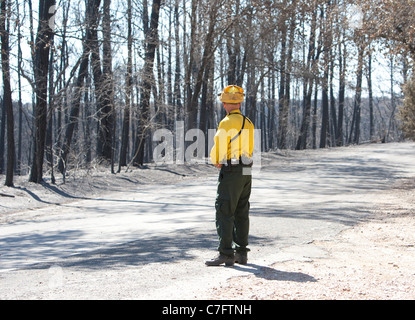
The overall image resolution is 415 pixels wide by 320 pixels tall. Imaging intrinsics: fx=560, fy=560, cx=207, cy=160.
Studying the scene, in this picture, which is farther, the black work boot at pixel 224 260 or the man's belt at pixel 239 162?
the black work boot at pixel 224 260

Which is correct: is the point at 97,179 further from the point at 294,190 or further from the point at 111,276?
the point at 111,276

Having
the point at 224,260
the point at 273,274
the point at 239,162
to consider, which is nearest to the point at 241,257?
the point at 224,260

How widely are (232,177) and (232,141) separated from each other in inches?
16.0

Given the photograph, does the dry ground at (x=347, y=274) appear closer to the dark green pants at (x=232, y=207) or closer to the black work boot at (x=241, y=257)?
the black work boot at (x=241, y=257)

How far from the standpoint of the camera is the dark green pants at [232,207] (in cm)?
626

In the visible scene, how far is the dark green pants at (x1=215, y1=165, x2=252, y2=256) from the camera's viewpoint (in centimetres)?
626

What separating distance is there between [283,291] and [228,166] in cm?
157

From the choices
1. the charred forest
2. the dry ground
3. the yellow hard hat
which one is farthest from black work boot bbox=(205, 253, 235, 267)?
the charred forest

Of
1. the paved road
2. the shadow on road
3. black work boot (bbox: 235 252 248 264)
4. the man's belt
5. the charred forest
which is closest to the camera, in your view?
the paved road

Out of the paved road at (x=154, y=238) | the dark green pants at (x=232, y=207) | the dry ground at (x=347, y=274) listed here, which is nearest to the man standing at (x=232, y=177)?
the dark green pants at (x=232, y=207)

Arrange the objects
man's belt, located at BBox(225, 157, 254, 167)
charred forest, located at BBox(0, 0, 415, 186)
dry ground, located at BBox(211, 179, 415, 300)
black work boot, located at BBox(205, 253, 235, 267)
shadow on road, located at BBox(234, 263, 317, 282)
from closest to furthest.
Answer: dry ground, located at BBox(211, 179, 415, 300) < shadow on road, located at BBox(234, 263, 317, 282) < man's belt, located at BBox(225, 157, 254, 167) < black work boot, located at BBox(205, 253, 235, 267) < charred forest, located at BBox(0, 0, 415, 186)

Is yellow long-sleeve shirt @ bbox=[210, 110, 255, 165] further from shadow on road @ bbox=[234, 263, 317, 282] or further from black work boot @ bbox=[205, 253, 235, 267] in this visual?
shadow on road @ bbox=[234, 263, 317, 282]

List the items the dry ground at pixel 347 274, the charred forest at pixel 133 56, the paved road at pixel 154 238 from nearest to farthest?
the dry ground at pixel 347 274, the paved road at pixel 154 238, the charred forest at pixel 133 56
